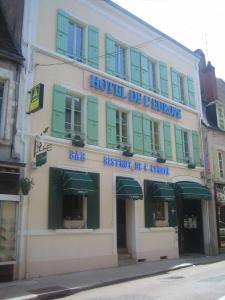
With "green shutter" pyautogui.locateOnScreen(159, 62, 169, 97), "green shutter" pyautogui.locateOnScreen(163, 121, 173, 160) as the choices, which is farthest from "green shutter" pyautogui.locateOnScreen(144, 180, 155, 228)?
"green shutter" pyautogui.locateOnScreen(159, 62, 169, 97)

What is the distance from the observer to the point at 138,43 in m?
16.2

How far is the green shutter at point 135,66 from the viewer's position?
15.5 metres

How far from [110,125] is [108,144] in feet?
2.53

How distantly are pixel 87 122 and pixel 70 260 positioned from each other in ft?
15.7

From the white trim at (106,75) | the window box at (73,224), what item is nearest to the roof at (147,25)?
the white trim at (106,75)

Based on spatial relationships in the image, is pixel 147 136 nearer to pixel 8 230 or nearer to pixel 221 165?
pixel 221 165

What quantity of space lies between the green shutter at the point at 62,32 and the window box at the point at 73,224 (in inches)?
233

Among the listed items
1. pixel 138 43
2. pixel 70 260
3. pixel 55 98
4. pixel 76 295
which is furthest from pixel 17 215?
pixel 138 43

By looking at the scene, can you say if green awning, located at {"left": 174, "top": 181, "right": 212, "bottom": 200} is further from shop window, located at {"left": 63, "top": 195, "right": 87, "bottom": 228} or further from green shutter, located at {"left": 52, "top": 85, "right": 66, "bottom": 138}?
green shutter, located at {"left": 52, "top": 85, "right": 66, "bottom": 138}

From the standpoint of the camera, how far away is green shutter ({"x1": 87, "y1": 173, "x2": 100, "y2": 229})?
40.5 ft

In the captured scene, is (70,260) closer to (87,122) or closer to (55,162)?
(55,162)

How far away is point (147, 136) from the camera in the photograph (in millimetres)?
15398

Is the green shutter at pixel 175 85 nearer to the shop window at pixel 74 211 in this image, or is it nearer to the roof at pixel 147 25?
the roof at pixel 147 25

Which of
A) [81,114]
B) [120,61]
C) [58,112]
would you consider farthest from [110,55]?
[58,112]
